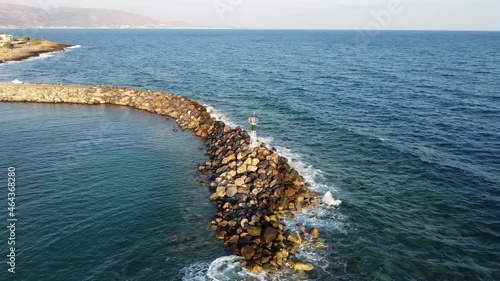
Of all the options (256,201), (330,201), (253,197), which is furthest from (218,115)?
(330,201)

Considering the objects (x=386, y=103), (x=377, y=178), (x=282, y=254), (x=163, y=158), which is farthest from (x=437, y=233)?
(x=386, y=103)

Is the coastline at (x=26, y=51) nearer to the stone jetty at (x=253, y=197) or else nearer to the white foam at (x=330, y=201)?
the stone jetty at (x=253, y=197)

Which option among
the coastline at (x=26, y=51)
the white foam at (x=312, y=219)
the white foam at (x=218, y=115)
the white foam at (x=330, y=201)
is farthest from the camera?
the coastline at (x=26, y=51)

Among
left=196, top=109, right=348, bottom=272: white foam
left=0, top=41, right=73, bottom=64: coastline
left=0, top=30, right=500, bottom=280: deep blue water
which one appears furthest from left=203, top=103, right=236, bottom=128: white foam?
left=0, top=41, right=73, bottom=64: coastline

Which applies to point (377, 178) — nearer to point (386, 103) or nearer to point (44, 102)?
point (386, 103)

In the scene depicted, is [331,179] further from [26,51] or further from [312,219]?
[26,51]

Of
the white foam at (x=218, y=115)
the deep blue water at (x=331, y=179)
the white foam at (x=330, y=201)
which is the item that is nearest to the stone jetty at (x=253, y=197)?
the white foam at (x=330, y=201)

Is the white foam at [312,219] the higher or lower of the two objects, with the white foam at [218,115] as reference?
lower
